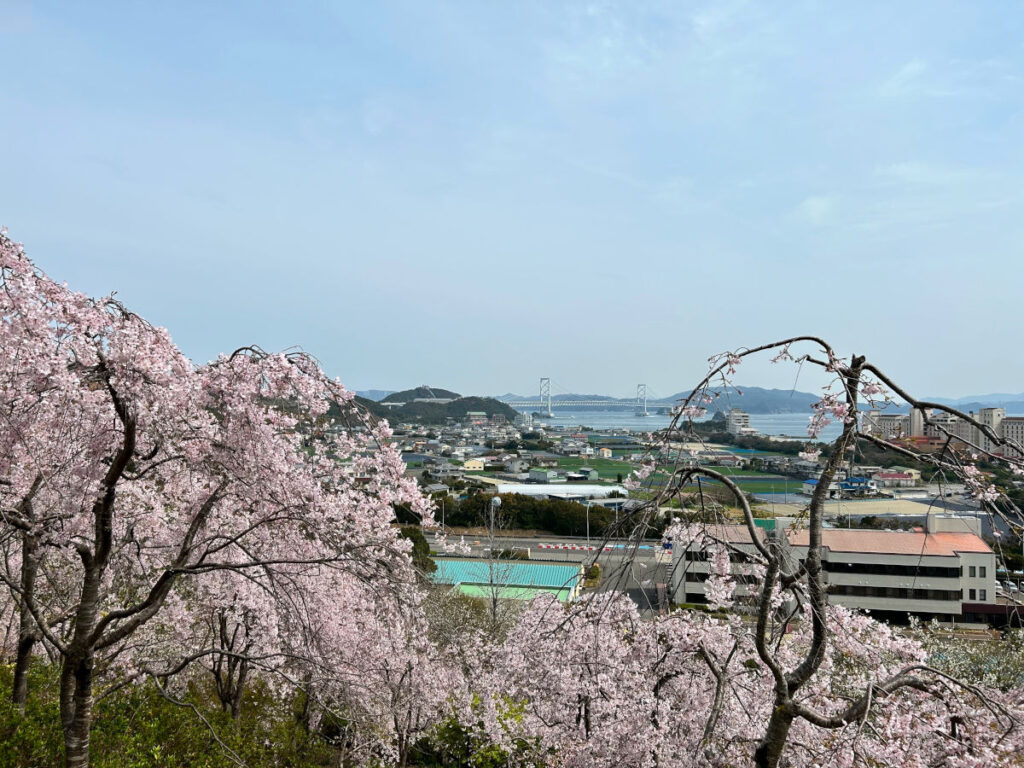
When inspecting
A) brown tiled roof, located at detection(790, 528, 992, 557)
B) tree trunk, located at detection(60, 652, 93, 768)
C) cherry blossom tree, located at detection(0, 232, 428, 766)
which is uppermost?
cherry blossom tree, located at detection(0, 232, 428, 766)

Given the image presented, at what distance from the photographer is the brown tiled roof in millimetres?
17703

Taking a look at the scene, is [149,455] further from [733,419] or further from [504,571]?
[504,571]

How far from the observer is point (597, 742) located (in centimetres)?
507

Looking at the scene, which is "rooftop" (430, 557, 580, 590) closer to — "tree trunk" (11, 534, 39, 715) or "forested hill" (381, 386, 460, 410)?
"tree trunk" (11, 534, 39, 715)

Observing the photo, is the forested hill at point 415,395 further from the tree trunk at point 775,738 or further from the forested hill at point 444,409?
the tree trunk at point 775,738

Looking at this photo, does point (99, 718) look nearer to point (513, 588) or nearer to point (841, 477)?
point (841, 477)

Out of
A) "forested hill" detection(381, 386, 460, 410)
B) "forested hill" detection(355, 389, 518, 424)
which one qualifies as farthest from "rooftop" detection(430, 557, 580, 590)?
"forested hill" detection(381, 386, 460, 410)

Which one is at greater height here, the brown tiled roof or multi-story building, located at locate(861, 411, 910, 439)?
multi-story building, located at locate(861, 411, 910, 439)

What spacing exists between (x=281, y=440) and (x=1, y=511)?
51.6 inches

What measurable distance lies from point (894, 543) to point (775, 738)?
59.9 feet

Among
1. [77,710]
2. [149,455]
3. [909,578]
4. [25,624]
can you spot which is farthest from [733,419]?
[909,578]

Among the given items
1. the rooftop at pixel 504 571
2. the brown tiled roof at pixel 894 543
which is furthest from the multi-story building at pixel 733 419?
the brown tiled roof at pixel 894 543

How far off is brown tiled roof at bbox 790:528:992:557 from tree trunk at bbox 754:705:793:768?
52.8ft

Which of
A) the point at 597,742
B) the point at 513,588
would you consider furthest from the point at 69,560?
the point at 513,588
